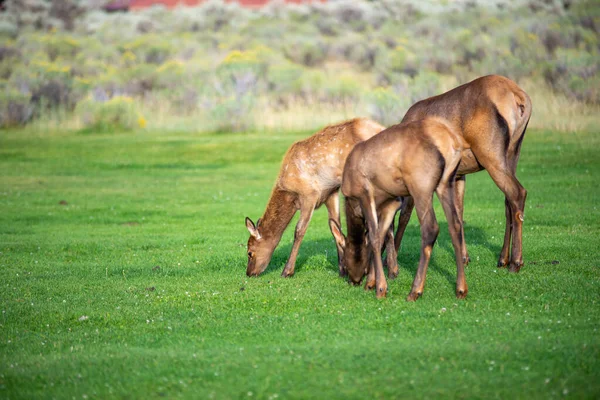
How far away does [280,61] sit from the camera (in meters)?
47.7

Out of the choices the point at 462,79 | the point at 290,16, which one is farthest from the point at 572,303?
the point at 290,16

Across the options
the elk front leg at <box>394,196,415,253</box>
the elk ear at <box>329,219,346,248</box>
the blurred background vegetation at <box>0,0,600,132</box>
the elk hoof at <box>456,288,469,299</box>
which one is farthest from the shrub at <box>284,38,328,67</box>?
the elk hoof at <box>456,288,469,299</box>

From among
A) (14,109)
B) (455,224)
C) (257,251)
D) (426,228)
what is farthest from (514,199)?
(14,109)

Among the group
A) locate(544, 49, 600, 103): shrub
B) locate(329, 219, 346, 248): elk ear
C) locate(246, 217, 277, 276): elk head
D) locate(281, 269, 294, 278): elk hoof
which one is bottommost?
locate(544, 49, 600, 103): shrub

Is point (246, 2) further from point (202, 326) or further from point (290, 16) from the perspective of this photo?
point (202, 326)

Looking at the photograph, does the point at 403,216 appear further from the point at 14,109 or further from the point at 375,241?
the point at 14,109

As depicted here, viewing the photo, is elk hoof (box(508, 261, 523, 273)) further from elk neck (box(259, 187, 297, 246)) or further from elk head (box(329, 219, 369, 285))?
elk neck (box(259, 187, 297, 246))

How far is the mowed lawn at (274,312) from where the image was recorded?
22.3ft

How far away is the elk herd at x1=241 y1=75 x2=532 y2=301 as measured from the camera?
9.05 metres

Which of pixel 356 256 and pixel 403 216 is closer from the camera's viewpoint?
pixel 356 256

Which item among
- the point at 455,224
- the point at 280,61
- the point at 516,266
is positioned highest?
the point at 455,224

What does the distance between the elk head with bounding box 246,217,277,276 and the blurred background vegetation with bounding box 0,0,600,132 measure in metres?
18.2

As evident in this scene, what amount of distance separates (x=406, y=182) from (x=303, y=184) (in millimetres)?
2658

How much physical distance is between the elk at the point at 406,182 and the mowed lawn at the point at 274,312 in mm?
547
